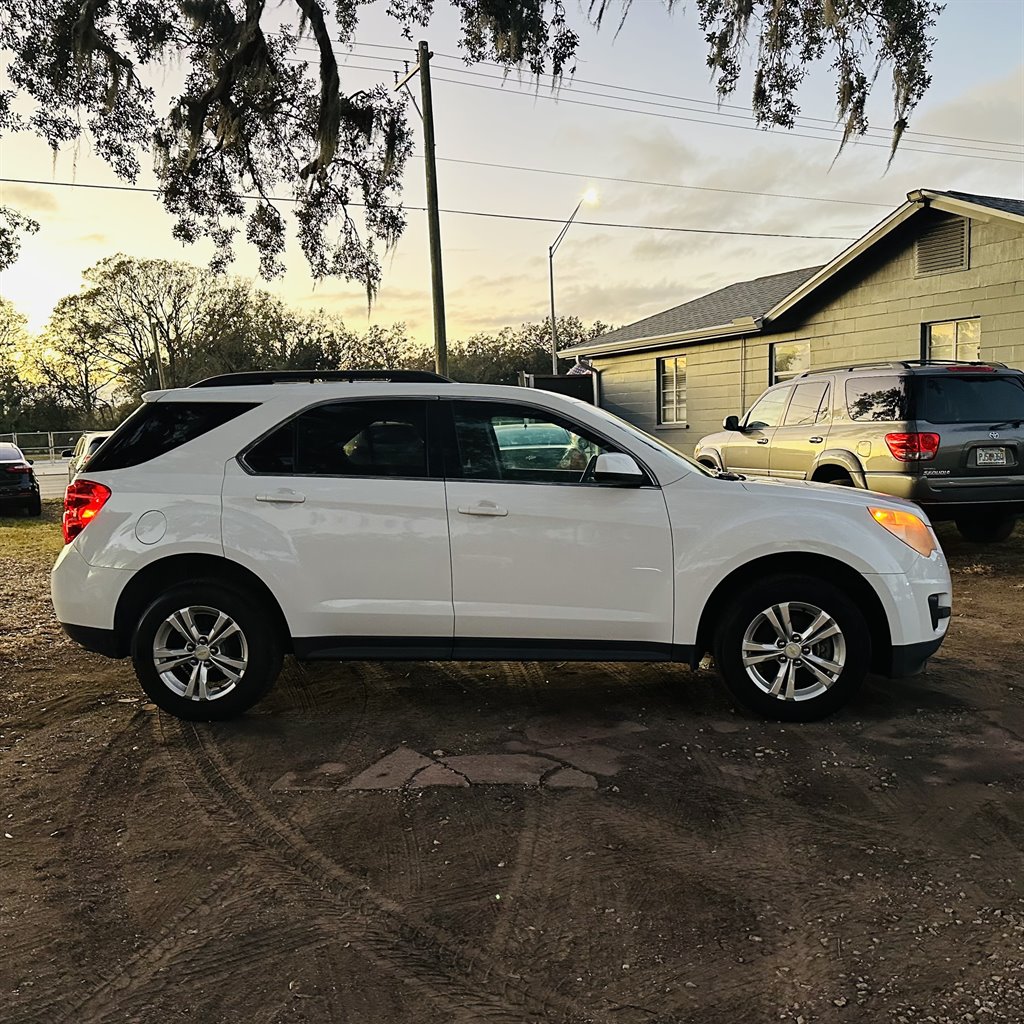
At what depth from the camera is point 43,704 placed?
5242 millimetres

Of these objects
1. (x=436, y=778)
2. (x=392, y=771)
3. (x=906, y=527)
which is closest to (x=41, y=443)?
(x=392, y=771)

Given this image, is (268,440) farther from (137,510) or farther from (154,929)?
(154,929)

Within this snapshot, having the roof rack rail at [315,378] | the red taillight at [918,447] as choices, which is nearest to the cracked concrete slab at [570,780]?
the roof rack rail at [315,378]

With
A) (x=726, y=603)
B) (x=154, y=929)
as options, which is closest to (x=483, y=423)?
(x=726, y=603)

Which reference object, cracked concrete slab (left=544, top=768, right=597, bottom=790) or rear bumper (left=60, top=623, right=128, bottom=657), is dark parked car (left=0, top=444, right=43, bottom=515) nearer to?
rear bumper (left=60, top=623, right=128, bottom=657)

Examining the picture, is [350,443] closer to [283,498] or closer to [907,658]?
[283,498]

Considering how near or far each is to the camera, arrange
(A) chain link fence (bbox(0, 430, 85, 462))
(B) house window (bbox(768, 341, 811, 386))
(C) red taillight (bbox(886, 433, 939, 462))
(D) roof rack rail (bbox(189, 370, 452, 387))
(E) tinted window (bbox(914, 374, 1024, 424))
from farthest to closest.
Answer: (A) chain link fence (bbox(0, 430, 85, 462)) → (B) house window (bbox(768, 341, 811, 386)) → (E) tinted window (bbox(914, 374, 1024, 424)) → (C) red taillight (bbox(886, 433, 939, 462)) → (D) roof rack rail (bbox(189, 370, 452, 387))

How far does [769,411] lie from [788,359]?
6.01m

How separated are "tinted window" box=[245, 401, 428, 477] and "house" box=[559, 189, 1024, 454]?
36.0 feet

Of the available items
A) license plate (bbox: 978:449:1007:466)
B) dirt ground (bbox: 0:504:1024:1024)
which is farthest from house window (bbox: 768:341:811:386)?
dirt ground (bbox: 0:504:1024:1024)

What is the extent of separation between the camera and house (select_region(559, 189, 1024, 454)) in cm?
1280

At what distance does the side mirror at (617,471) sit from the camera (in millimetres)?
4605

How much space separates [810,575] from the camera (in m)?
4.72

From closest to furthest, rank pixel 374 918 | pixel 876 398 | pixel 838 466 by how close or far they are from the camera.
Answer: pixel 374 918
pixel 876 398
pixel 838 466
